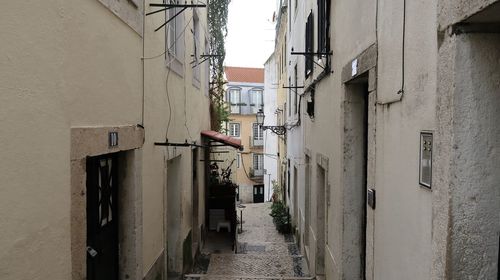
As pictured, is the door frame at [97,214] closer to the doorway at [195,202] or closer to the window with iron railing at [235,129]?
the doorway at [195,202]

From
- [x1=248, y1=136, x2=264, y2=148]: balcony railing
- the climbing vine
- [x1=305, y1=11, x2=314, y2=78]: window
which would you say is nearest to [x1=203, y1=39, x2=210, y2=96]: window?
the climbing vine

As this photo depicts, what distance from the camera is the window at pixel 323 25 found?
7.02 metres

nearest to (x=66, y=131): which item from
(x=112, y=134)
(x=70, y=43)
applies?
(x=70, y=43)

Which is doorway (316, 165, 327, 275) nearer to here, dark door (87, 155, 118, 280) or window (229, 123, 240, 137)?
dark door (87, 155, 118, 280)

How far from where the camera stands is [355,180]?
5598mm

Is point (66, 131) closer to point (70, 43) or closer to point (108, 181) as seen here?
point (70, 43)

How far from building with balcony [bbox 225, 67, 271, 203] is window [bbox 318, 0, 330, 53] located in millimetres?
33869

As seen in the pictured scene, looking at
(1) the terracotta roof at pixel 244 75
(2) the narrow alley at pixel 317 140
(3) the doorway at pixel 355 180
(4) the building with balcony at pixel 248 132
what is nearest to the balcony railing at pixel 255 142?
(4) the building with balcony at pixel 248 132

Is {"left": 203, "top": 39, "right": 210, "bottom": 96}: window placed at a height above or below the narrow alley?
above

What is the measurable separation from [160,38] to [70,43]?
3305 mm

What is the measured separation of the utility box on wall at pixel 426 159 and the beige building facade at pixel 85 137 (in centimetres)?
249

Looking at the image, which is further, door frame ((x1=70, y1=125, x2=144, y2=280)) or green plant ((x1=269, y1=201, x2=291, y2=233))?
green plant ((x1=269, y1=201, x2=291, y2=233))

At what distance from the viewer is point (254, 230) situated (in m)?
16.0

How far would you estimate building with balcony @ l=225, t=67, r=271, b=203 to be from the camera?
42594mm
